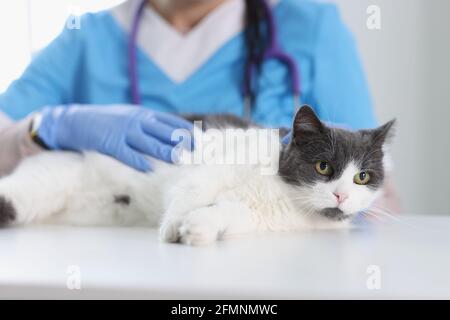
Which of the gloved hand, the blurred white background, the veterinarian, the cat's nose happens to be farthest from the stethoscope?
the cat's nose

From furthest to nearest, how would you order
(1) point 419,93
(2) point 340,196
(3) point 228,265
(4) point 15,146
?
(1) point 419,93 → (4) point 15,146 → (2) point 340,196 → (3) point 228,265

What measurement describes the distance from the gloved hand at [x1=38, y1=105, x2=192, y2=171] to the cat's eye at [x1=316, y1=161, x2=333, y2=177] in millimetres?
327

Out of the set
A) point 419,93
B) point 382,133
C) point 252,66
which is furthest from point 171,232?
point 419,93

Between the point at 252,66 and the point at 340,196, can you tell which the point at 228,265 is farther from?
the point at 252,66

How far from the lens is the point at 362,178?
0.81 meters

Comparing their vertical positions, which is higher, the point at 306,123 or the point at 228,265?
the point at 306,123

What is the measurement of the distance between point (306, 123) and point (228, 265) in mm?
321

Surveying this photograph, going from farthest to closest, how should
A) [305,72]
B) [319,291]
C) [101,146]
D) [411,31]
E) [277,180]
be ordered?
[411,31], [305,72], [101,146], [277,180], [319,291]

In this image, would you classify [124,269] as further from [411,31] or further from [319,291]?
[411,31]

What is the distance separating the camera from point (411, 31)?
5.16ft

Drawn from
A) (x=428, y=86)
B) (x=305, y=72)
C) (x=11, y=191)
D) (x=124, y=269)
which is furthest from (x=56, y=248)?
(x=428, y=86)

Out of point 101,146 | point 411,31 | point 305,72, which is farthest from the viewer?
point 411,31
